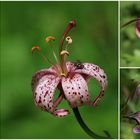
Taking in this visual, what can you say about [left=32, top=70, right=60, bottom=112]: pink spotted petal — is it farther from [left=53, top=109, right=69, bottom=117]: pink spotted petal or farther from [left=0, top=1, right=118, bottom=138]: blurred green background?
[left=0, top=1, right=118, bottom=138]: blurred green background

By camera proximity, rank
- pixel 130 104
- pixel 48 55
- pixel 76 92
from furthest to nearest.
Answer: pixel 48 55, pixel 130 104, pixel 76 92

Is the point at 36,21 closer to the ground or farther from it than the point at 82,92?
farther from it

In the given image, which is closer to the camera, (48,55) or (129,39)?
(129,39)

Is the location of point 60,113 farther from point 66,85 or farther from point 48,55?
point 48,55

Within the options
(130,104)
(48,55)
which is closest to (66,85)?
(130,104)

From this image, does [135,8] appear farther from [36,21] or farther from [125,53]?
[36,21]

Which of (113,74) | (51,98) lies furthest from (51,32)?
(51,98)

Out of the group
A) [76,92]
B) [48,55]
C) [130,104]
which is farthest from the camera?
[48,55]
